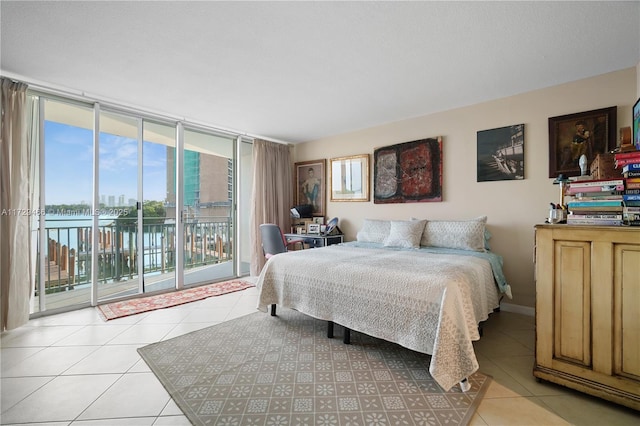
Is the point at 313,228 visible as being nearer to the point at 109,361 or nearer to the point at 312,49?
the point at 312,49

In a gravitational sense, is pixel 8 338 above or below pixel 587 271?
below

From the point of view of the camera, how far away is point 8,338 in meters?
2.33

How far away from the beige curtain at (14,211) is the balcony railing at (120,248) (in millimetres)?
315

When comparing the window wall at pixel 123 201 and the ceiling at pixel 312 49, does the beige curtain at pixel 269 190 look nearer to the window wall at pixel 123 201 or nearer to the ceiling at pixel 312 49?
the window wall at pixel 123 201

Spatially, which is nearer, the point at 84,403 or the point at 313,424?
the point at 313,424

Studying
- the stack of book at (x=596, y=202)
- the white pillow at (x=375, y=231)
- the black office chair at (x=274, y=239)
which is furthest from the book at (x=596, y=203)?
the black office chair at (x=274, y=239)

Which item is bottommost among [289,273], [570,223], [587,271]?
[289,273]

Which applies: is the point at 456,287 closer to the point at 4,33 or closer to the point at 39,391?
the point at 39,391

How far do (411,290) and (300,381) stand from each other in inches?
36.8

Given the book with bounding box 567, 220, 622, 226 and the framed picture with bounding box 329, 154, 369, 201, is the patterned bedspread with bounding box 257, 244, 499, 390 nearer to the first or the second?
the book with bounding box 567, 220, 622, 226

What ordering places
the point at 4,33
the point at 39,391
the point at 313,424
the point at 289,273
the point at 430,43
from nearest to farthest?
the point at 313,424, the point at 39,391, the point at 4,33, the point at 430,43, the point at 289,273

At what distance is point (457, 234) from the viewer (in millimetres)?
2951

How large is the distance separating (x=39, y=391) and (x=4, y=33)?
2475mm

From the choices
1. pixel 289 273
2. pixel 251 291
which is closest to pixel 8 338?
pixel 251 291
